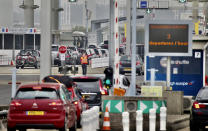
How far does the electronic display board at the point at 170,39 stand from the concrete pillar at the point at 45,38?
828 cm

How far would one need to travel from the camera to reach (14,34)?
66.6 metres

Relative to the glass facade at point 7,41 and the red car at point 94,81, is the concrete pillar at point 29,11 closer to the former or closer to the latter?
the glass facade at point 7,41

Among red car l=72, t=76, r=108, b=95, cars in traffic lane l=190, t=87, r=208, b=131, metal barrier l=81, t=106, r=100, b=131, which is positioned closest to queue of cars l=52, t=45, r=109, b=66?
red car l=72, t=76, r=108, b=95

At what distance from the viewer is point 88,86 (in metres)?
23.0

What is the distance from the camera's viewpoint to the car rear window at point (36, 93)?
15906 mm

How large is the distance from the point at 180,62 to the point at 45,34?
6.33 m

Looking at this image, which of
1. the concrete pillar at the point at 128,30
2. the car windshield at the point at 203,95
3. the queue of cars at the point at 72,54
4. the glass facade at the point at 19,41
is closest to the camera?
the car windshield at the point at 203,95

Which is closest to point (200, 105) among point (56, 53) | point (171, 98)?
point (171, 98)

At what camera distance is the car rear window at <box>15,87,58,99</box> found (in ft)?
52.2

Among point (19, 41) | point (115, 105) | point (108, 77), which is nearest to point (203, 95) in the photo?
point (115, 105)

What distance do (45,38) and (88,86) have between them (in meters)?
9.36

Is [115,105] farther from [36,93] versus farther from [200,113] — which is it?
[36,93]

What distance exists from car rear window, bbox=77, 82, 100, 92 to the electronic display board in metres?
2.60

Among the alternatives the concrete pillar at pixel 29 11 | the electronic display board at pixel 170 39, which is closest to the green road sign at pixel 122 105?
the electronic display board at pixel 170 39
